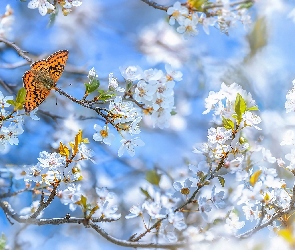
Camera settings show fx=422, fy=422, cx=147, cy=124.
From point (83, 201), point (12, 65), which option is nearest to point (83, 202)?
point (83, 201)

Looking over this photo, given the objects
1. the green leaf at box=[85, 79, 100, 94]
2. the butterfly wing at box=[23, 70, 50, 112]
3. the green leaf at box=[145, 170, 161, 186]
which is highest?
the green leaf at box=[85, 79, 100, 94]

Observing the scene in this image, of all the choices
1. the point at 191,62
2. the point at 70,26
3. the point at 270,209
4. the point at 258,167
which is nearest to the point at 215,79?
the point at 191,62

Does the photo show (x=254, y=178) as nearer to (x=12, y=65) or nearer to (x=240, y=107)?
(x=240, y=107)

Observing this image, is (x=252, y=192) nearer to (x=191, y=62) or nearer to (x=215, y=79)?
(x=215, y=79)

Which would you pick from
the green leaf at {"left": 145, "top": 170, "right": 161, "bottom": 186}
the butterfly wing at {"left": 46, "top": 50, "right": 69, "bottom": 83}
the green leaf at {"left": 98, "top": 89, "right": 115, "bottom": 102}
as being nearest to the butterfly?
the butterfly wing at {"left": 46, "top": 50, "right": 69, "bottom": 83}

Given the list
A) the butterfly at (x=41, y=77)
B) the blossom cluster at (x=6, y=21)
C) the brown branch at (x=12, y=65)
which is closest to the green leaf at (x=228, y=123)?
the butterfly at (x=41, y=77)

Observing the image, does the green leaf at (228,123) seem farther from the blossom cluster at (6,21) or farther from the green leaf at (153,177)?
the blossom cluster at (6,21)

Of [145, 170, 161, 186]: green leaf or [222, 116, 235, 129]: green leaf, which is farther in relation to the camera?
[145, 170, 161, 186]: green leaf

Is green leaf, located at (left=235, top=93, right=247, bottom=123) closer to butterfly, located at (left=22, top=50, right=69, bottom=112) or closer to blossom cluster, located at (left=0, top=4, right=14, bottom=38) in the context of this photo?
butterfly, located at (left=22, top=50, right=69, bottom=112)
